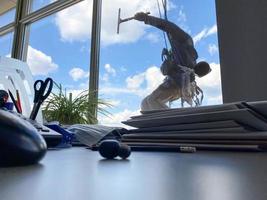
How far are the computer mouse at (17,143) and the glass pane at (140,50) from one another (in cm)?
131

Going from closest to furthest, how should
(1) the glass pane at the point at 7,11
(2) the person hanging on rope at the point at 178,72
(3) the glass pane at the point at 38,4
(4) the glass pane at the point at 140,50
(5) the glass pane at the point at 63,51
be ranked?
(2) the person hanging on rope at the point at 178,72
(4) the glass pane at the point at 140,50
(5) the glass pane at the point at 63,51
(3) the glass pane at the point at 38,4
(1) the glass pane at the point at 7,11

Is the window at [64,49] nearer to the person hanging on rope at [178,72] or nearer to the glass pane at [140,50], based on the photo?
the glass pane at [140,50]

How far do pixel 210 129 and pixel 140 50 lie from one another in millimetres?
1490

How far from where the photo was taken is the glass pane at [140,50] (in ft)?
5.87

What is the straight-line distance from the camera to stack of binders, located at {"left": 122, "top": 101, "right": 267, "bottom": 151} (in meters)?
0.65

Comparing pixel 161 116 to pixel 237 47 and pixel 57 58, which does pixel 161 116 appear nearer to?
pixel 237 47

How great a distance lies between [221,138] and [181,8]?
155cm

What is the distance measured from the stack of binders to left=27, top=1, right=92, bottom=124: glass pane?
1.41 m

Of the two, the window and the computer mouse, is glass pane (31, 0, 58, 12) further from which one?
the computer mouse

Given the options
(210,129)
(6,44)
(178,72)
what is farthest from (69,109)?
(6,44)

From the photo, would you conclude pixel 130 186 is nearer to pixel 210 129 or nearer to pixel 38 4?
pixel 210 129

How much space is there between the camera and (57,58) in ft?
8.77

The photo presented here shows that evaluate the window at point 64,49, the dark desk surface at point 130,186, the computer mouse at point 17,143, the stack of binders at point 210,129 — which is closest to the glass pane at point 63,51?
the window at point 64,49

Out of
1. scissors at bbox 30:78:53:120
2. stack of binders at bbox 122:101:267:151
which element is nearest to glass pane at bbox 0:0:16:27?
scissors at bbox 30:78:53:120
